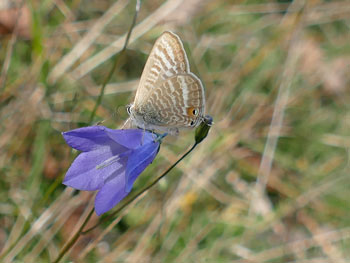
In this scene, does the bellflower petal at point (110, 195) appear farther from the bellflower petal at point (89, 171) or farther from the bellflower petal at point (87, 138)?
the bellflower petal at point (87, 138)

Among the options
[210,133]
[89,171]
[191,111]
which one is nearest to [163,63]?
[191,111]

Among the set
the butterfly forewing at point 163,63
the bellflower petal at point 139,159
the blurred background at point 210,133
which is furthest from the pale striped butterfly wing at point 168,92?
the blurred background at point 210,133

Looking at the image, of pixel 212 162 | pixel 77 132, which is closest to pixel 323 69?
pixel 212 162

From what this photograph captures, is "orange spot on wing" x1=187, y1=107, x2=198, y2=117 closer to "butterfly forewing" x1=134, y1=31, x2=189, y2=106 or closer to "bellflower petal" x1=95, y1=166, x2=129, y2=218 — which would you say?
"butterfly forewing" x1=134, y1=31, x2=189, y2=106

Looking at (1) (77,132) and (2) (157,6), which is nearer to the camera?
(1) (77,132)

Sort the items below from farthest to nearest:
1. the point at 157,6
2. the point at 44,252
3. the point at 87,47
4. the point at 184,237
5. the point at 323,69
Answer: the point at 323,69, the point at 157,6, the point at 87,47, the point at 184,237, the point at 44,252

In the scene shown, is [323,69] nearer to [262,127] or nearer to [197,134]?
[262,127]
